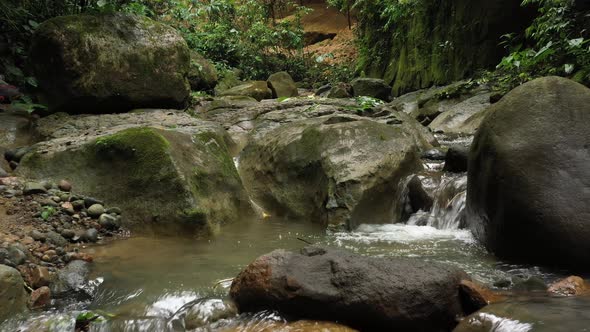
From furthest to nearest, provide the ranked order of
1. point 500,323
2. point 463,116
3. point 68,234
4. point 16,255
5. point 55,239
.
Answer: point 463,116, point 68,234, point 55,239, point 16,255, point 500,323

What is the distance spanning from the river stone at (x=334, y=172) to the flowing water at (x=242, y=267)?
213mm

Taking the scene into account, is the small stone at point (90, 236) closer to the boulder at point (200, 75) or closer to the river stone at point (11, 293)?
the river stone at point (11, 293)

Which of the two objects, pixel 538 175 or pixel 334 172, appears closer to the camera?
pixel 538 175

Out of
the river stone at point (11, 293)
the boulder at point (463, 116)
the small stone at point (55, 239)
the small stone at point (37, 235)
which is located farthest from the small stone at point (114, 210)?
the boulder at point (463, 116)

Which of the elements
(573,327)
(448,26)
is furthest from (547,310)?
(448,26)

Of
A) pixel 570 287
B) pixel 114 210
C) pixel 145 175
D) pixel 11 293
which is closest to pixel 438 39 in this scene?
pixel 145 175

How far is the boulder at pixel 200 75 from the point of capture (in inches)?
437

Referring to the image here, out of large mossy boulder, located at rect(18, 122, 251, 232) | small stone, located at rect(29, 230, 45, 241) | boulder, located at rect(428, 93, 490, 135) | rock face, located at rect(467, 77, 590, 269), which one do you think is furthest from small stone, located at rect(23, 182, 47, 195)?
boulder, located at rect(428, 93, 490, 135)

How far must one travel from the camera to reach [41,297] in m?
3.19

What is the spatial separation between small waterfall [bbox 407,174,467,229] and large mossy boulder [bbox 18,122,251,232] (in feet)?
7.03

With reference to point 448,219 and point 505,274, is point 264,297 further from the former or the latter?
point 448,219

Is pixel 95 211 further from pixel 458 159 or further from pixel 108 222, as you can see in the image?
pixel 458 159

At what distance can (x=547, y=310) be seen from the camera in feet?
8.00

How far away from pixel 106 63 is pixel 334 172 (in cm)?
375
